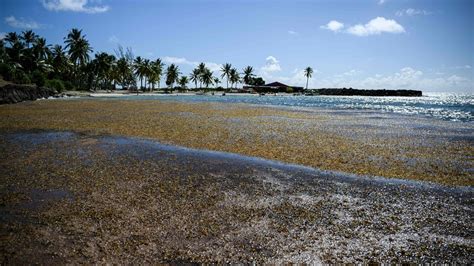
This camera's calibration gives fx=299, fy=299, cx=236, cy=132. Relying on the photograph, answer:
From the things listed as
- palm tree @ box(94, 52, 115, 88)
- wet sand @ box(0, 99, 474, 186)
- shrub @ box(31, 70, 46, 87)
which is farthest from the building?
wet sand @ box(0, 99, 474, 186)

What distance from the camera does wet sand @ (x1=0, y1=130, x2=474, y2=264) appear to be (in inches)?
225

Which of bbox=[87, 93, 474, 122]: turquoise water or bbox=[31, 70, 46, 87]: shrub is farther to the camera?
bbox=[31, 70, 46, 87]: shrub

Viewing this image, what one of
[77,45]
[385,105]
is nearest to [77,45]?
[77,45]

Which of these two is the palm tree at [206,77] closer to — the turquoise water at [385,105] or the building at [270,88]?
the building at [270,88]

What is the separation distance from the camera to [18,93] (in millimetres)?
48625

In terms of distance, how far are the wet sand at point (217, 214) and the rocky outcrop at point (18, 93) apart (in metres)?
39.4

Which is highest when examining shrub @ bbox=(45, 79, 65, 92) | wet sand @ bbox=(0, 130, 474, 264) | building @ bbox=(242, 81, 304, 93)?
building @ bbox=(242, 81, 304, 93)

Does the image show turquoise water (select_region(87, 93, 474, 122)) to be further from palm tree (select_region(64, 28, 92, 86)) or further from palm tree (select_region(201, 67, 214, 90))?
palm tree (select_region(201, 67, 214, 90))

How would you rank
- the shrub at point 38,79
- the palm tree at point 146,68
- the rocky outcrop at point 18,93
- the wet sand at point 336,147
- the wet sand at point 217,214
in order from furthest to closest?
1. the palm tree at point 146,68
2. the shrub at point 38,79
3. the rocky outcrop at point 18,93
4. the wet sand at point 336,147
5. the wet sand at point 217,214

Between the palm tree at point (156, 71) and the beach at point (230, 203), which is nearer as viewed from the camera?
the beach at point (230, 203)

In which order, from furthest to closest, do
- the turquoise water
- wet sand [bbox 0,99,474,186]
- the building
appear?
the building, the turquoise water, wet sand [bbox 0,99,474,186]

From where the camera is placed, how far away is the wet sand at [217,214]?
5.71 m

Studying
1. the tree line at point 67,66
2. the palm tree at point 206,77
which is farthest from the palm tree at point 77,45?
the palm tree at point 206,77

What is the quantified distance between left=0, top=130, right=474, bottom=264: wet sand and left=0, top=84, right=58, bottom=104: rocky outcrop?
39.4 meters
